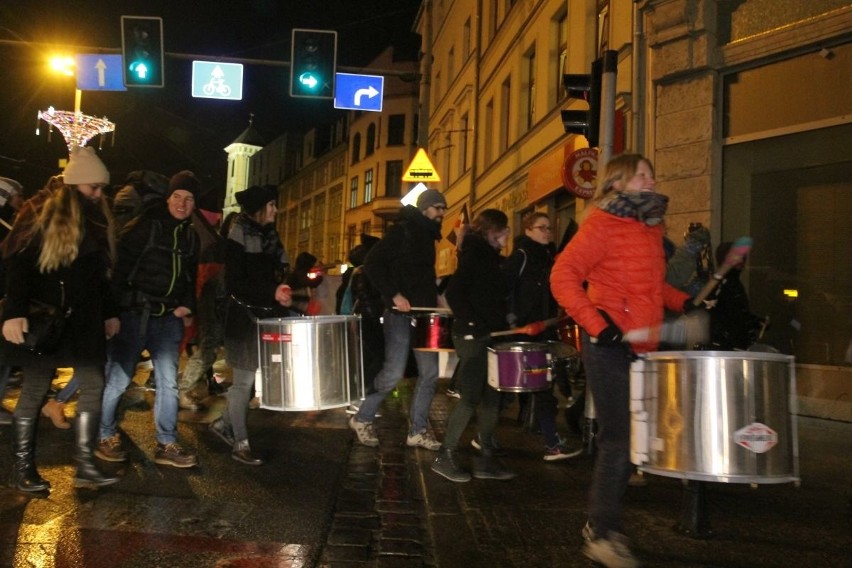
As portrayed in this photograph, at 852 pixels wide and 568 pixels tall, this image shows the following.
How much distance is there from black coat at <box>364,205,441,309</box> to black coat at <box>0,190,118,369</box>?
76.5 inches

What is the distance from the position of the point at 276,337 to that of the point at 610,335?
2.26 m

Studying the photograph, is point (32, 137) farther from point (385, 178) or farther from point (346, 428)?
point (346, 428)

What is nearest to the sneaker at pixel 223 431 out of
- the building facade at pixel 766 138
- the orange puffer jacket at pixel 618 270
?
the orange puffer jacket at pixel 618 270

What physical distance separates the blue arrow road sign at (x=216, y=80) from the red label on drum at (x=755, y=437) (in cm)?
1268

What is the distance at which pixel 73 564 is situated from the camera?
3.33m

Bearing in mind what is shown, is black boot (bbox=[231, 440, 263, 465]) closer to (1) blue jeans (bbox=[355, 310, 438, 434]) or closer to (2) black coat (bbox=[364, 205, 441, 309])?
(1) blue jeans (bbox=[355, 310, 438, 434])

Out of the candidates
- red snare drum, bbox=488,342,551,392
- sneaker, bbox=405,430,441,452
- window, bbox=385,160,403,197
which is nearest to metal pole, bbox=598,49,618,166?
red snare drum, bbox=488,342,551,392

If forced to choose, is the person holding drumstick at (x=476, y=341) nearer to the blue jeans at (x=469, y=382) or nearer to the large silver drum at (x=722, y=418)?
the blue jeans at (x=469, y=382)

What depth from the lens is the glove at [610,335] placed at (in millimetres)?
3326

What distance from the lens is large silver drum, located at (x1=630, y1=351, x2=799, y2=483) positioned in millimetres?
3348

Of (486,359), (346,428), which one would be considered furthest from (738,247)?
(346,428)

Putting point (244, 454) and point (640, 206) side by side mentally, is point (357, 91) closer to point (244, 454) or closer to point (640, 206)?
point (244, 454)

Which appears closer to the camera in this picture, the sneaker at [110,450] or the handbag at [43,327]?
the handbag at [43,327]

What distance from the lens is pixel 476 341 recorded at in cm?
524
